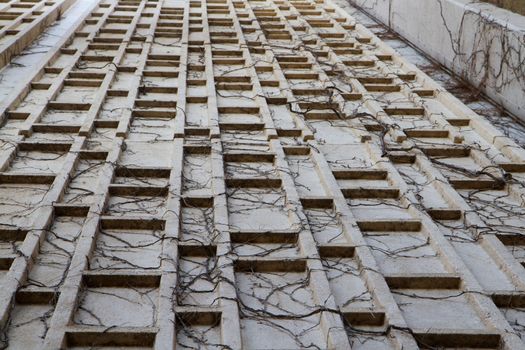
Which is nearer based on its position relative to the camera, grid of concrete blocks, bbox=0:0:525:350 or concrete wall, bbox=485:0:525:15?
grid of concrete blocks, bbox=0:0:525:350

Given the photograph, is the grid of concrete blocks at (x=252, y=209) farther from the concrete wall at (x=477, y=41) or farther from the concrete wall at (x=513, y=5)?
the concrete wall at (x=513, y=5)

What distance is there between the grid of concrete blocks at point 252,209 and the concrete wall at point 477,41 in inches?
21.3

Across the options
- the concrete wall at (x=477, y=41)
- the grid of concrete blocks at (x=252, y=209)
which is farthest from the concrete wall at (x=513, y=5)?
the grid of concrete blocks at (x=252, y=209)

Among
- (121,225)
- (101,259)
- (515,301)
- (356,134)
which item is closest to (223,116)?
(356,134)

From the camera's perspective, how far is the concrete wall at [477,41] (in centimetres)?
642

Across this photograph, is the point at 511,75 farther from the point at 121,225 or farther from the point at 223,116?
the point at 121,225

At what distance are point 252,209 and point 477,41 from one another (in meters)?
4.06

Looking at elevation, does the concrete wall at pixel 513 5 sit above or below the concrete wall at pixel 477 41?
above

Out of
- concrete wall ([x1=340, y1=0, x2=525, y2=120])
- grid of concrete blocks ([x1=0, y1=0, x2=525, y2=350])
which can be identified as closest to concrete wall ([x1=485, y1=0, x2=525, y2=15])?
concrete wall ([x1=340, y1=0, x2=525, y2=120])

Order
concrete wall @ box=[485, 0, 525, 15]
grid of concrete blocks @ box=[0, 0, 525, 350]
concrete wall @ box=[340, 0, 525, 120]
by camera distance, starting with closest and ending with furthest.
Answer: grid of concrete blocks @ box=[0, 0, 525, 350] → concrete wall @ box=[340, 0, 525, 120] → concrete wall @ box=[485, 0, 525, 15]

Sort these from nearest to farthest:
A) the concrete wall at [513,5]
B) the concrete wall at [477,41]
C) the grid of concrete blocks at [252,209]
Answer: the grid of concrete blocks at [252,209], the concrete wall at [477,41], the concrete wall at [513,5]

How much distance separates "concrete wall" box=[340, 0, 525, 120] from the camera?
642cm

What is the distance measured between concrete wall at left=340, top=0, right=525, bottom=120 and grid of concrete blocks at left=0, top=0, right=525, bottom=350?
0.54 metres

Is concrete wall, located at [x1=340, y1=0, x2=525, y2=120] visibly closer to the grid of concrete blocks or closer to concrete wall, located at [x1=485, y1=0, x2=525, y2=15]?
concrete wall, located at [x1=485, y1=0, x2=525, y2=15]
